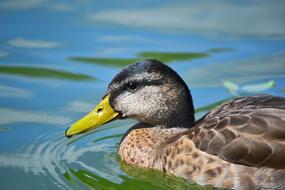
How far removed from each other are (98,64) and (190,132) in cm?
344

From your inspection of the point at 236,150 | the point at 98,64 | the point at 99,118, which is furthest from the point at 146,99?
the point at 98,64

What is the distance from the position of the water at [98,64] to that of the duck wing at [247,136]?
0.42 meters

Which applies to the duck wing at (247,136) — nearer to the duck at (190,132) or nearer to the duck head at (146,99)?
the duck at (190,132)

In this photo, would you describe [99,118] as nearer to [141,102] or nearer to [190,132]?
[141,102]

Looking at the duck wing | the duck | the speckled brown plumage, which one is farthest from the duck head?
the duck wing

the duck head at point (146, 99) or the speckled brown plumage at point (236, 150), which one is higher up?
the duck head at point (146, 99)

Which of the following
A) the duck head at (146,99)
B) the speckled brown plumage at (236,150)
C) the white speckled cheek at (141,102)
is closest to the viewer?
the speckled brown plumage at (236,150)

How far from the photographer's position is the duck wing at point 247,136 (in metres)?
6.39

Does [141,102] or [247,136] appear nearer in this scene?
[247,136]

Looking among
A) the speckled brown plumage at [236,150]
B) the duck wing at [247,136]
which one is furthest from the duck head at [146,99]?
the duck wing at [247,136]

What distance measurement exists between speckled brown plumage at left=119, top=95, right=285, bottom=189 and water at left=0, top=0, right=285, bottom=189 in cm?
17

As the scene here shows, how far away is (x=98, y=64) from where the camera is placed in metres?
10.0

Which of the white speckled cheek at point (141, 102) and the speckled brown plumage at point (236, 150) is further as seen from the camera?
the white speckled cheek at point (141, 102)

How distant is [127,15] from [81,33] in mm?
928
